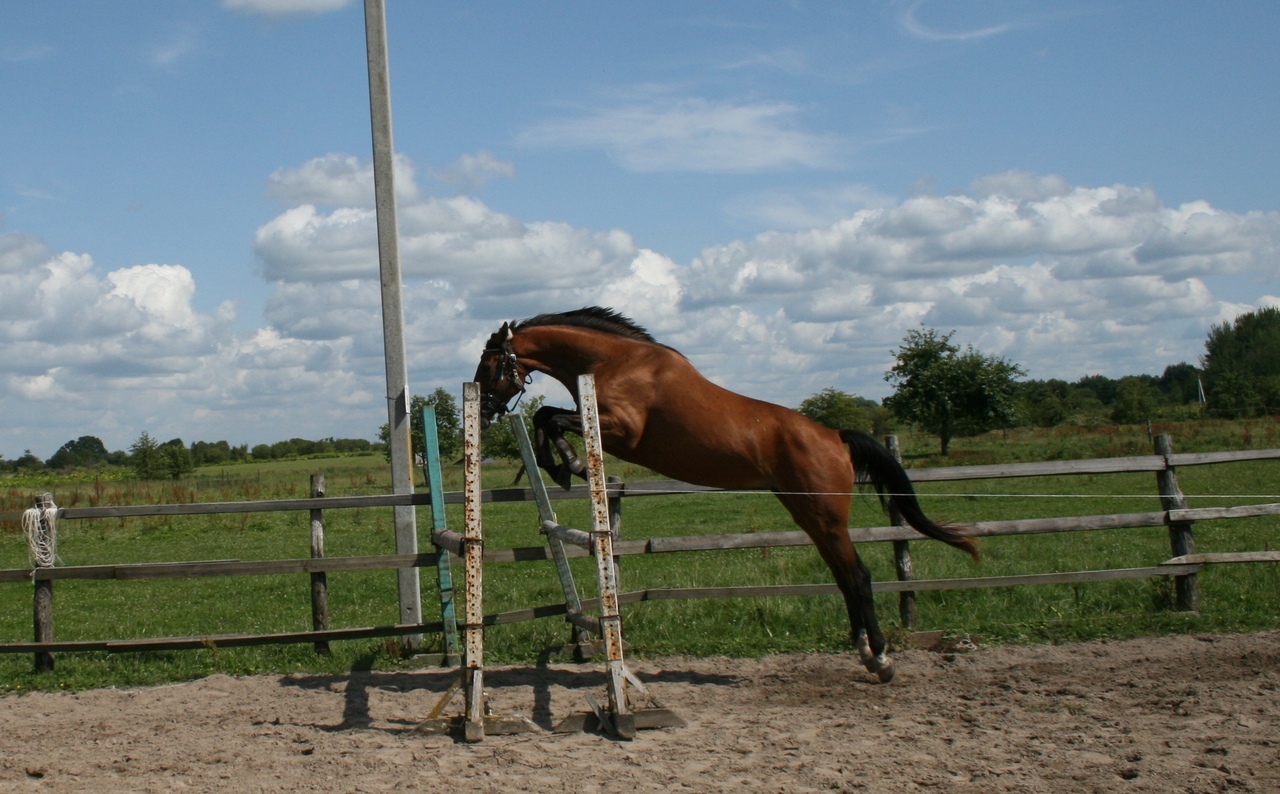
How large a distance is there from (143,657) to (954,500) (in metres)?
17.5

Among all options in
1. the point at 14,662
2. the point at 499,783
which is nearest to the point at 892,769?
the point at 499,783

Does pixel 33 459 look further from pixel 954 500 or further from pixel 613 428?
pixel 613 428

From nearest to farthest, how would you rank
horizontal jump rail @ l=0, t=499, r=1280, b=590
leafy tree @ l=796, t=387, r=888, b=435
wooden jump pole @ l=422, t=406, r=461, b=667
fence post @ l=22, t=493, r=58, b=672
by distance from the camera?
wooden jump pole @ l=422, t=406, r=461, b=667 < horizontal jump rail @ l=0, t=499, r=1280, b=590 < fence post @ l=22, t=493, r=58, b=672 < leafy tree @ l=796, t=387, r=888, b=435

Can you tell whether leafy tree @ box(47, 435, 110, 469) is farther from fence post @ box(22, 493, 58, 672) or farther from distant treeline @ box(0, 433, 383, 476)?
fence post @ box(22, 493, 58, 672)

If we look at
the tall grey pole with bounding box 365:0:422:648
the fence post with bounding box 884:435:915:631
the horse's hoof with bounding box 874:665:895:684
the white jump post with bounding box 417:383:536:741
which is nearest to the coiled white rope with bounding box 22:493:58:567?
the tall grey pole with bounding box 365:0:422:648

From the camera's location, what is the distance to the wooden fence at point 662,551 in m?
7.24

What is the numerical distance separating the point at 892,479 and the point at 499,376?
3.02 meters

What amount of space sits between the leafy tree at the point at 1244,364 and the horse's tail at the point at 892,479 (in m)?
46.0

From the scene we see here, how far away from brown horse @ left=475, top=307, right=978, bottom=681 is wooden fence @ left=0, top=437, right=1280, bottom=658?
→ 0.53 meters

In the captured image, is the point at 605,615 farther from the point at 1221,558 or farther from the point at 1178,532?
the point at 1221,558

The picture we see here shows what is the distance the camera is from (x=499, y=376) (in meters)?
6.95

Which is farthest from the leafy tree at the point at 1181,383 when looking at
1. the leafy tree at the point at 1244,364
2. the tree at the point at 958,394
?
the tree at the point at 958,394

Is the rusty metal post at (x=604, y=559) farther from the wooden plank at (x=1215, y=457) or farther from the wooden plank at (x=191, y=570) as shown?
the wooden plank at (x=1215, y=457)

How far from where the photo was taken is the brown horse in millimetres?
6699
